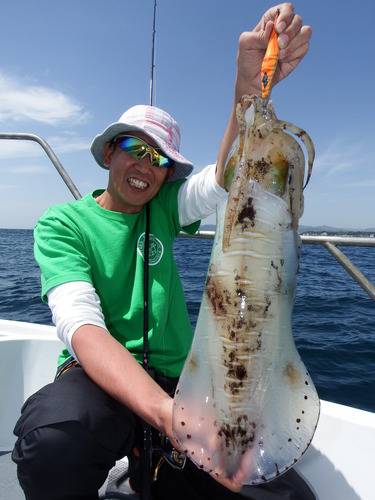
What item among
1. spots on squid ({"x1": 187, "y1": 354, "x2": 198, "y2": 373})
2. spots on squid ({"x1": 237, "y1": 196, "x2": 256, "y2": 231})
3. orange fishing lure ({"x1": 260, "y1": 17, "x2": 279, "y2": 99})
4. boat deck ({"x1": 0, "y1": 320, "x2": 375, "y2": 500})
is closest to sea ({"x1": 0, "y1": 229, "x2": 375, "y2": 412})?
spots on squid ({"x1": 237, "y1": 196, "x2": 256, "y2": 231})

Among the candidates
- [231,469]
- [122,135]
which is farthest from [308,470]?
[122,135]

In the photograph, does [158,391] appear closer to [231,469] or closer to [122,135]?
[231,469]

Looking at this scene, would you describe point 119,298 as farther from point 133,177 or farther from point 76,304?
point 133,177

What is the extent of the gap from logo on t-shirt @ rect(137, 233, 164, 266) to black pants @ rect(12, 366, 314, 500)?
85 centimetres

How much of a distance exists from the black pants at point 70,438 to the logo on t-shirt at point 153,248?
85 cm

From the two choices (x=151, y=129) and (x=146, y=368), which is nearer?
(x=146, y=368)

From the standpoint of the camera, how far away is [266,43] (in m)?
2.04

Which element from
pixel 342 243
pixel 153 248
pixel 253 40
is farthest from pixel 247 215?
pixel 342 243

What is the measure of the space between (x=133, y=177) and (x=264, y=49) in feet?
3.58

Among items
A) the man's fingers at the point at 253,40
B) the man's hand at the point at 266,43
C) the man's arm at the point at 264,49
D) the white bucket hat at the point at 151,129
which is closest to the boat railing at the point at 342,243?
the white bucket hat at the point at 151,129

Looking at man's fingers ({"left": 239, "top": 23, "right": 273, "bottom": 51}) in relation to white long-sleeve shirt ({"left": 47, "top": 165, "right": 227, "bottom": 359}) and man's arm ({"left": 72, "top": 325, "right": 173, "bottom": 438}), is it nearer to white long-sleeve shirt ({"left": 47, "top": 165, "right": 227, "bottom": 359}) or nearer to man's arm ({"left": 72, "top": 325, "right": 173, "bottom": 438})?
white long-sleeve shirt ({"left": 47, "top": 165, "right": 227, "bottom": 359})

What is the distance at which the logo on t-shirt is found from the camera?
2631 mm

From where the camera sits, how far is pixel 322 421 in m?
2.92

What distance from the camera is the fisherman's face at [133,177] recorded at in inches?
101
